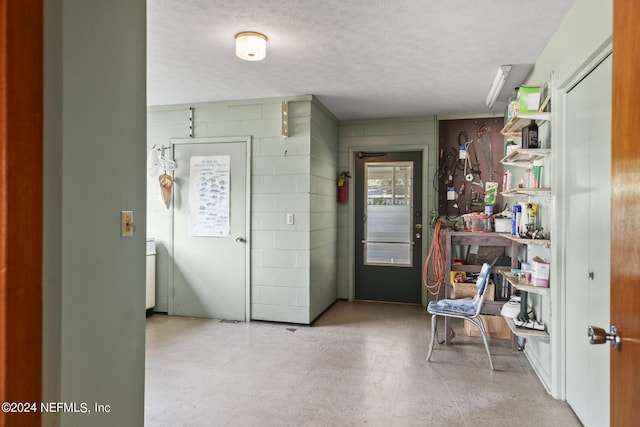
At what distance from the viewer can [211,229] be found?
4.57 meters

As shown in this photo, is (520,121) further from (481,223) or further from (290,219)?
(290,219)

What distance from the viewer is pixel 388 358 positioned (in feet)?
11.1

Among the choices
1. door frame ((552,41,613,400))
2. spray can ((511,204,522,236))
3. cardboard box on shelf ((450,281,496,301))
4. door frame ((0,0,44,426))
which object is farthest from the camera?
cardboard box on shelf ((450,281,496,301))

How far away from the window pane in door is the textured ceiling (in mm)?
1244

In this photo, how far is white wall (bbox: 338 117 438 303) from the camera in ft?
17.0

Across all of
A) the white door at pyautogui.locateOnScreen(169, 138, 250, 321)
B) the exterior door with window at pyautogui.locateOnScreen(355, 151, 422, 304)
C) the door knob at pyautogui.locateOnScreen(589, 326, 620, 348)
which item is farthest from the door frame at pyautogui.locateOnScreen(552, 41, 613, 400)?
the white door at pyautogui.locateOnScreen(169, 138, 250, 321)

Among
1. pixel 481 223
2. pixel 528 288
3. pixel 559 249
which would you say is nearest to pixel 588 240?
pixel 559 249

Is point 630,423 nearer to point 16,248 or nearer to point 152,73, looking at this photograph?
point 16,248

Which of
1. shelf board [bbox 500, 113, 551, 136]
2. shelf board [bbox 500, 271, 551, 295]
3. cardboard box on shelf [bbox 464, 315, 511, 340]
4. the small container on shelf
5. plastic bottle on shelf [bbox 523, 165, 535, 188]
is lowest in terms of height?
cardboard box on shelf [bbox 464, 315, 511, 340]

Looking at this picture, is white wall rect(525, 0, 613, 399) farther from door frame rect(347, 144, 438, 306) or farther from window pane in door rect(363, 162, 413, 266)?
window pane in door rect(363, 162, 413, 266)

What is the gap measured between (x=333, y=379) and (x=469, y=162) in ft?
11.3

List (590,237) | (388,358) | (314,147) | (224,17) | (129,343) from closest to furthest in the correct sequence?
(129,343), (590,237), (224,17), (388,358), (314,147)

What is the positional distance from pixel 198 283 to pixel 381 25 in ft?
11.5

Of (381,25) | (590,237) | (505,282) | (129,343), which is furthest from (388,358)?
(381,25)
